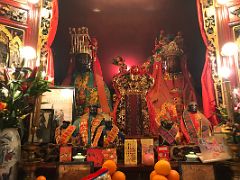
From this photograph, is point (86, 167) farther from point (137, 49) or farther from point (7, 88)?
point (137, 49)

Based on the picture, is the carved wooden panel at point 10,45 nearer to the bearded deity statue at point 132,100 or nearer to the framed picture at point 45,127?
the framed picture at point 45,127

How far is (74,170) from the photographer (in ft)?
4.63

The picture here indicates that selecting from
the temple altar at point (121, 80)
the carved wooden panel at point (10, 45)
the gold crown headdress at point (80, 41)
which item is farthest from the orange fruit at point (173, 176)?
the carved wooden panel at point (10, 45)

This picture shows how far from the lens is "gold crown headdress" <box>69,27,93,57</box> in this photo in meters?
2.25

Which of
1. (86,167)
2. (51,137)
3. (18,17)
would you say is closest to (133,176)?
(86,167)

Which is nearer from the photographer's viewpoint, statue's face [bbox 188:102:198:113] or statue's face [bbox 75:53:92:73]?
statue's face [bbox 188:102:198:113]

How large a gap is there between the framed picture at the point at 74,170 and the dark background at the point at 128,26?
3.11 feet

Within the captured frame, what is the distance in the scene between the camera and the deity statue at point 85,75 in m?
2.12

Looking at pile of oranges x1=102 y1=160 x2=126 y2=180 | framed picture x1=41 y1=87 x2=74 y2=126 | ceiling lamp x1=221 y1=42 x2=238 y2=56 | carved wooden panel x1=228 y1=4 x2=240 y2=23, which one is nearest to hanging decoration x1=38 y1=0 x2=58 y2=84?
framed picture x1=41 y1=87 x2=74 y2=126

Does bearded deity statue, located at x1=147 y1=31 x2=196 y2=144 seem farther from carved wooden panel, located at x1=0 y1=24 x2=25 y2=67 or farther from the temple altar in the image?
carved wooden panel, located at x1=0 y1=24 x2=25 y2=67

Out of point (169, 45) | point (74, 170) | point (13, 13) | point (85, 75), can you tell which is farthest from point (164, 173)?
point (13, 13)

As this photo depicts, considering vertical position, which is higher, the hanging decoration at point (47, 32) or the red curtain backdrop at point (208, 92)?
the hanging decoration at point (47, 32)

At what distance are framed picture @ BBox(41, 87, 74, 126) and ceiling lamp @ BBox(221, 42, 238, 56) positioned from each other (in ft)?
4.63

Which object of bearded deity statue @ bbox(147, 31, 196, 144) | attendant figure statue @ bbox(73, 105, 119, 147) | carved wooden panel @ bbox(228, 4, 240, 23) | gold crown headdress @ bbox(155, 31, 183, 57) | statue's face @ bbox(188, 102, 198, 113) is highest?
carved wooden panel @ bbox(228, 4, 240, 23)
